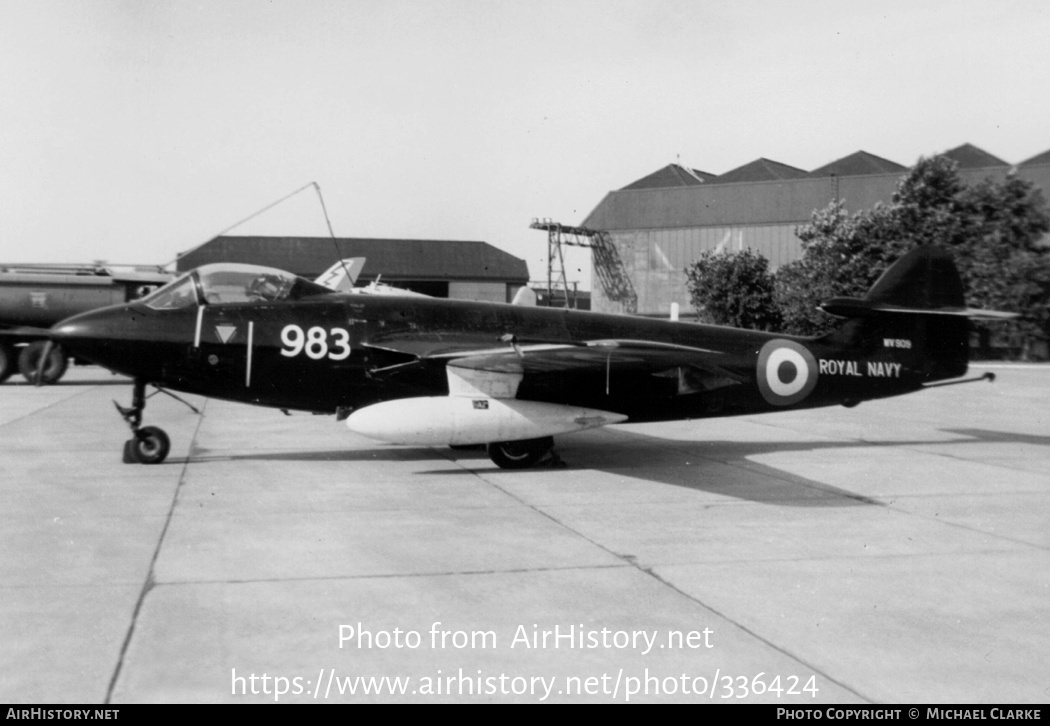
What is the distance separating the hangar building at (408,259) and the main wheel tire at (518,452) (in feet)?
224

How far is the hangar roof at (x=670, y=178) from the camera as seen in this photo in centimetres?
7694

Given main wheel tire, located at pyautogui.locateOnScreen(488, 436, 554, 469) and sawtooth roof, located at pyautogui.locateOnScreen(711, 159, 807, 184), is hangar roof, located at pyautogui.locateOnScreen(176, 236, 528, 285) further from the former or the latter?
main wheel tire, located at pyautogui.locateOnScreen(488, 436, 554, 469)

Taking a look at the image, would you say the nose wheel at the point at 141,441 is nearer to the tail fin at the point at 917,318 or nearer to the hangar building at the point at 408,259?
the tail fin at the point at 917,318

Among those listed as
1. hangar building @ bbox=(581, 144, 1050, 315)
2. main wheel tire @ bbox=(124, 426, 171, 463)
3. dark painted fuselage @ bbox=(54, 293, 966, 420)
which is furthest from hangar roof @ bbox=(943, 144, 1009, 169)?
main wheel tire @ bbox=(124, 426, 171, 463)

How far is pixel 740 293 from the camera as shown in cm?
5162

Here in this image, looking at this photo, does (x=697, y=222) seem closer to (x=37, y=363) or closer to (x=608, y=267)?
(x=608, y=267)

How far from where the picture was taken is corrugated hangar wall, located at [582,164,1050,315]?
59438 millimetres

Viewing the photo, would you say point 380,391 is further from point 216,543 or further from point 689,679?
point 689,679

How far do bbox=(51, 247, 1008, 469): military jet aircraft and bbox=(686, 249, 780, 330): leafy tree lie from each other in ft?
131

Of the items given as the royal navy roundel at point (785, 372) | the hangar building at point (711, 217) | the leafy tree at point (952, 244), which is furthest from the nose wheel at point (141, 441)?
the hangar building at point (711, 217)

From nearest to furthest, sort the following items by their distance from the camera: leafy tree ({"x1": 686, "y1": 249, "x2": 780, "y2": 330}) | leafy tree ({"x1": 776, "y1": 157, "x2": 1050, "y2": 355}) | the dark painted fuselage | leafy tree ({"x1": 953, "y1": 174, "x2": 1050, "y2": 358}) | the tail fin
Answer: the dark painted fuselage < the tail fin < leafy tree ({"x1": 953, "y1": 174, "x2": 1050, "y2": 358}) < leafy tree ({"x1": 776, "y1": 157, "x2": 1050, "y2": 355}) < leafy tree ({"x1": 686, "y1": 249, "x2": 780, "y2": 330})

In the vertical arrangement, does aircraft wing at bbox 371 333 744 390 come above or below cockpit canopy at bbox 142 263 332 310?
below

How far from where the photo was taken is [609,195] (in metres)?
68.2

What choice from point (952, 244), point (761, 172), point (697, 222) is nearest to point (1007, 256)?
point (952, 244)
